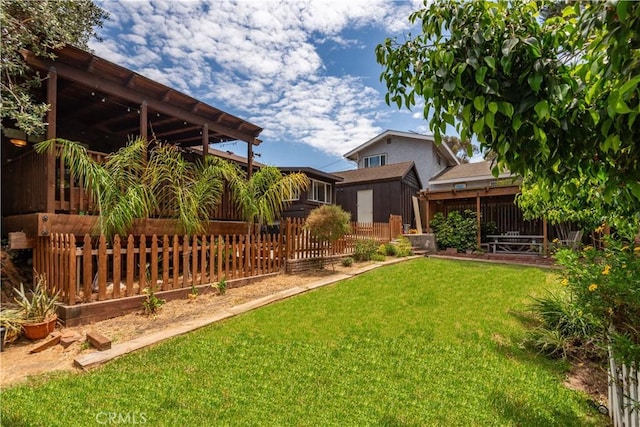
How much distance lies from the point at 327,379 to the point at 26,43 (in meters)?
6.53

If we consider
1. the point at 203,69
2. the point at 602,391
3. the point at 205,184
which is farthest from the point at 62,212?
the point at 602,391

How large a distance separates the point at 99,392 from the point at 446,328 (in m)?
4.05

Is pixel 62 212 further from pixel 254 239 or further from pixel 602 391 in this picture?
pixel 602 391

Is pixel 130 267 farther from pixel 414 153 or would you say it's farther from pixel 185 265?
pixel 414 153

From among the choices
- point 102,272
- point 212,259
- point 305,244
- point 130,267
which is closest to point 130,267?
point 130,267

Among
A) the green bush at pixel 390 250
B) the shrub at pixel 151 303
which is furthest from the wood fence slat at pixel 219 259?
the green bush at pixel 390 250

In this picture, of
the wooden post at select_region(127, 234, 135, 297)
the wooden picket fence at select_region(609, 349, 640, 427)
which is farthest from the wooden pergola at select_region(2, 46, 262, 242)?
the wooden picket fence at select_region(609, 349, 640, 427)

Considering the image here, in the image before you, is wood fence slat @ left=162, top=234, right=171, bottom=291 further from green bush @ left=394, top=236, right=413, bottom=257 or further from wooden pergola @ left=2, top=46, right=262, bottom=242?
green bush @ left=394, top=236, right=413, bottom=257

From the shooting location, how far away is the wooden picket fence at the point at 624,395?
7.29ft

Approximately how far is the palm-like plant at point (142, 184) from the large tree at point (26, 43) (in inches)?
22.4

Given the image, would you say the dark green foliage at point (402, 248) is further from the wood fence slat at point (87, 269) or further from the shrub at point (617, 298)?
the wood fence slat at point (87, 269)

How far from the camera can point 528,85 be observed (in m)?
1.48

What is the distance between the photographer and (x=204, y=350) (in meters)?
3.64

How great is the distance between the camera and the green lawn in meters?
2.52
